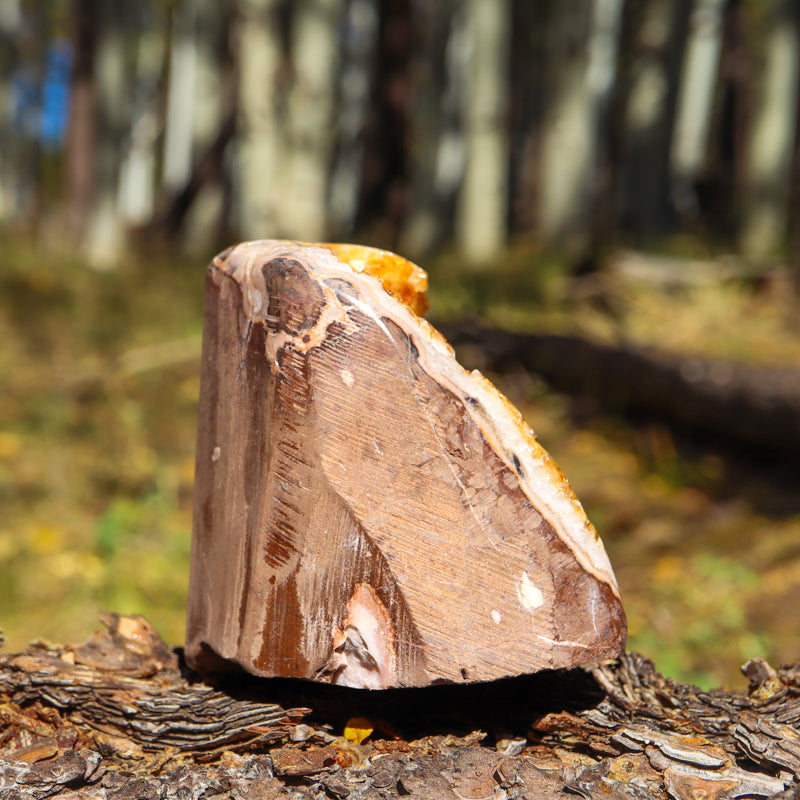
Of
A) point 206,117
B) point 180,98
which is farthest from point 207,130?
point 180,98

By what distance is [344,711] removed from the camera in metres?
1.61

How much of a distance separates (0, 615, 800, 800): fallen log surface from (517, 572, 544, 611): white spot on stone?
266mm

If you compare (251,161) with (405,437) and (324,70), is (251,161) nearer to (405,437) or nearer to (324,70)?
(324,70)

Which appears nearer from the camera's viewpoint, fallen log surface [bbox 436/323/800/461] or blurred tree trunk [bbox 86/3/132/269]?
fallen log surface [bbox 436/323/800/461]

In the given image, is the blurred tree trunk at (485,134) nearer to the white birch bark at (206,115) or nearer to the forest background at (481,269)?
the forest background at (481,269)

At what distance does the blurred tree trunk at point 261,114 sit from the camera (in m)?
6.86

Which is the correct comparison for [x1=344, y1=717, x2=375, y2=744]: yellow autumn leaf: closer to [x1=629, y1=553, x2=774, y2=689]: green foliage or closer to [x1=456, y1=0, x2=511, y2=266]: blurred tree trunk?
[x1=629, y1=553, x2=774, y2=689]: green foliage

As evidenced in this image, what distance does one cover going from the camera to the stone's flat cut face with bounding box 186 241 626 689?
144 cm

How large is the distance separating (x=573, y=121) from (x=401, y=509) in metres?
7.17

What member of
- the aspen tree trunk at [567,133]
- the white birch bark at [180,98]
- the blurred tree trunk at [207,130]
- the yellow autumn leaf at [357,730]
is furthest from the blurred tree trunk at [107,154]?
the white birch bark at [180,98]

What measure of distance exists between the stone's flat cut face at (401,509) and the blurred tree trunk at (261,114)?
18.8ft

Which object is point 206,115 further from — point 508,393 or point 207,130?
point 508,393

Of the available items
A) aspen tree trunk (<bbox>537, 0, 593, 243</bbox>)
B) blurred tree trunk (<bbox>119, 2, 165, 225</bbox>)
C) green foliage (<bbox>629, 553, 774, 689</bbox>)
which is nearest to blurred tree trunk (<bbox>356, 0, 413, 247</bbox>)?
aspen tree trunk (<bbox>537, 0, 593, 243</bbox>)

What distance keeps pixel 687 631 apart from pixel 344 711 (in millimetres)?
1912
